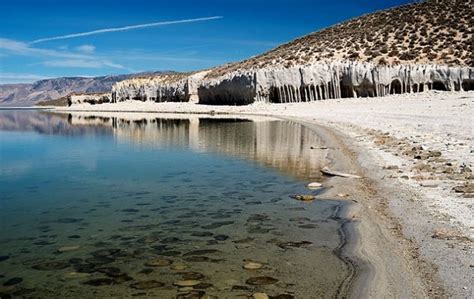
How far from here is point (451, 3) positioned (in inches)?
2616

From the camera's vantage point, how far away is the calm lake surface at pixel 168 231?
5.61m

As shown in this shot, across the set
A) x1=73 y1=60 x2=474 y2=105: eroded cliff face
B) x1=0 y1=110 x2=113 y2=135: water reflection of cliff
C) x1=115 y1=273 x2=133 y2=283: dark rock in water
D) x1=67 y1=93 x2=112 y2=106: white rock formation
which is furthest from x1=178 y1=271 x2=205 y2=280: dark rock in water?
x1=67 y1=93 x2=112 y2=106: white rock formation

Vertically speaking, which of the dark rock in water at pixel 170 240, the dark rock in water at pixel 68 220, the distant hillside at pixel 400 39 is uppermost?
the distant hillside at pixel 400 39

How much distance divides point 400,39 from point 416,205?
56.6 metres

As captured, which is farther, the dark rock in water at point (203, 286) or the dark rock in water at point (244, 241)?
the dark rock in water at point (244, 241)

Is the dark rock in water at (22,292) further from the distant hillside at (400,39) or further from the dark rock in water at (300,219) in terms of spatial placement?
the distant hillside at (400,39)

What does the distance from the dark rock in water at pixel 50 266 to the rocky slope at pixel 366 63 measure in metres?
39.1

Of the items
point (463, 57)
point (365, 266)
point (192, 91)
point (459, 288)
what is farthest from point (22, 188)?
point (192, 91)

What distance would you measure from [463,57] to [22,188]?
47.5 metres

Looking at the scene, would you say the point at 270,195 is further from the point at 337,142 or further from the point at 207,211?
the point at 337,142

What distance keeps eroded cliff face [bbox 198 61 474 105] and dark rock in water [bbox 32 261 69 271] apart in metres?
39.1

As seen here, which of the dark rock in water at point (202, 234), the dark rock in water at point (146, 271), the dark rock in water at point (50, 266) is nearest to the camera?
the dark rock in water at point (146, 271)

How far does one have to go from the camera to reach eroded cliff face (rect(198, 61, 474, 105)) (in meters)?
39.9

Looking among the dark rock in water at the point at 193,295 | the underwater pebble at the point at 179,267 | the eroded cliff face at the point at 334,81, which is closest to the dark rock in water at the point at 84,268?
the underwater pebble at the point at 179,267
